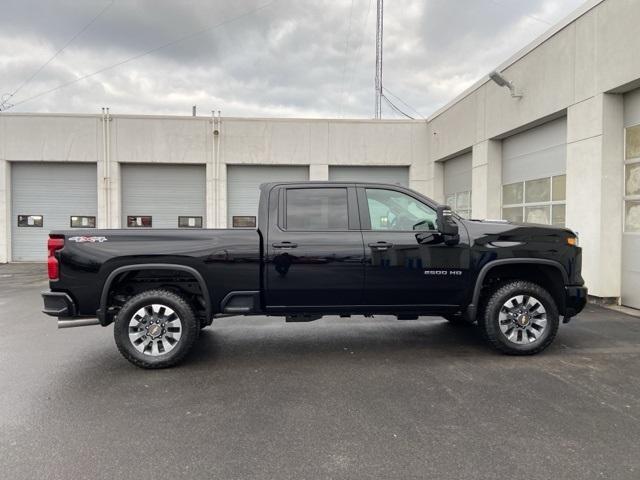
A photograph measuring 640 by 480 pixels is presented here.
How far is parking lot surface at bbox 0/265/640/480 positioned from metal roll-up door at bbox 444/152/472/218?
8113mm

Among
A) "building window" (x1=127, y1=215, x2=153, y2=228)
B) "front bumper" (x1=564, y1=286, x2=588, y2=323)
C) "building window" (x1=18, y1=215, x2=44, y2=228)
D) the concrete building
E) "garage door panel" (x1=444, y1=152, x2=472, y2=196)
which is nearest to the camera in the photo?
"front bumper" (x1=564, y1=286, x2=588, y2=323)

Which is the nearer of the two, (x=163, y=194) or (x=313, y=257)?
(x=313, y=257)

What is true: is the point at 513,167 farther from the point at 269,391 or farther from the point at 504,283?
the point at 269,391

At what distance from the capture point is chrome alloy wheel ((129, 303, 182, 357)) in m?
4.43

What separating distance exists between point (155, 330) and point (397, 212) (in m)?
2.96

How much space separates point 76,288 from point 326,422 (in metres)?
2.96

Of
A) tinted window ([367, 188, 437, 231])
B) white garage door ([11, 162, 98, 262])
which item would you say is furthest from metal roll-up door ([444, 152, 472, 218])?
white garage door ([11, 162, 98, 262])

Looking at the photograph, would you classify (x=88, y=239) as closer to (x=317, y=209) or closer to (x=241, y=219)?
(x=317, y=209)

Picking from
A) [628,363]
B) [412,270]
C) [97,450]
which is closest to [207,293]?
[97,450]

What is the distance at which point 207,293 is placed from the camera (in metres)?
4.56

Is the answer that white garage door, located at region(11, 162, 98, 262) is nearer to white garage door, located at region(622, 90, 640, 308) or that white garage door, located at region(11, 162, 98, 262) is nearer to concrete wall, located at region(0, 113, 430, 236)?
concrete wall, located at region(0, 113, 430, 236)

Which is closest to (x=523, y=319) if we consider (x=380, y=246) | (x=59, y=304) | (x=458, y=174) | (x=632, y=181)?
(x=380, y=246)

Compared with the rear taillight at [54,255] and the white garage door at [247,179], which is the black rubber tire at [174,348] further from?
the white garage door at [247,179]

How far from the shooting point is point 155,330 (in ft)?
14.6
